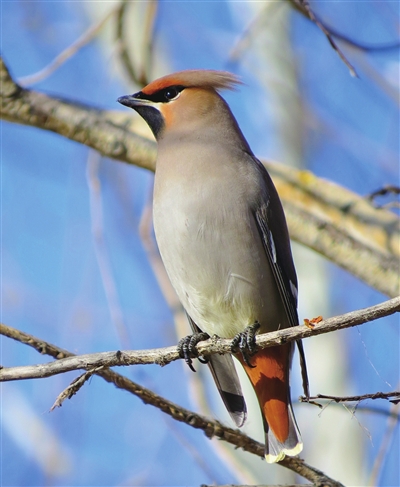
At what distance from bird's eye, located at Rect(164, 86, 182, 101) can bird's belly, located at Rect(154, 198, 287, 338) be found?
2.29 feet

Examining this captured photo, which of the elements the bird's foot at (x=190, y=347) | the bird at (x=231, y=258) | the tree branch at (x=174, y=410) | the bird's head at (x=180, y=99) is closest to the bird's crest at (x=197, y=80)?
the bird's head at (x=180, y=99)

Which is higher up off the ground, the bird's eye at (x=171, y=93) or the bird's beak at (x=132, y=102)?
the bird's eye at (x=171, y=93)

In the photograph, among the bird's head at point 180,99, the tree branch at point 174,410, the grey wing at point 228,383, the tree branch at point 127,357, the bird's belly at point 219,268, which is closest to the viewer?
the tree branch at point 127,357

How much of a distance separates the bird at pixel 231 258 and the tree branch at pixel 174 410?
0.20 m

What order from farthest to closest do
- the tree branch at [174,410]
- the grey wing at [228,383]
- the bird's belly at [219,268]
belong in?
the grey wing at [228,383] → the bird's belly at [219,268] → the tree branch at [174,410]

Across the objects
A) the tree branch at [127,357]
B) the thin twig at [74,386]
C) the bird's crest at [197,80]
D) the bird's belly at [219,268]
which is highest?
the bird's crest at [197,80]

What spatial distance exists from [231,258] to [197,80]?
3.49ft

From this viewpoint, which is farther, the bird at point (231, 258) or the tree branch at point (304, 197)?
the tree branch at point (304, 197)

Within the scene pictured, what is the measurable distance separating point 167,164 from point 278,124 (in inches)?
143

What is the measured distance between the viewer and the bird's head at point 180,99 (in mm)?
3865

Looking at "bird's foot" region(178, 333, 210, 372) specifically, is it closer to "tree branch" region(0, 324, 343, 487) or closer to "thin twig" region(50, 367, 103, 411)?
"tree branch" region(0, 324, 343, 487)

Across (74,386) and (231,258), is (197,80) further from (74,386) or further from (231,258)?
(74,386)

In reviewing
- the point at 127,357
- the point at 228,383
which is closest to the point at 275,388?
the point at 228,383

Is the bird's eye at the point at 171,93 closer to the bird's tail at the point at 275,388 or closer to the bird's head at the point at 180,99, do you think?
the bird's head at the point at 180,99
